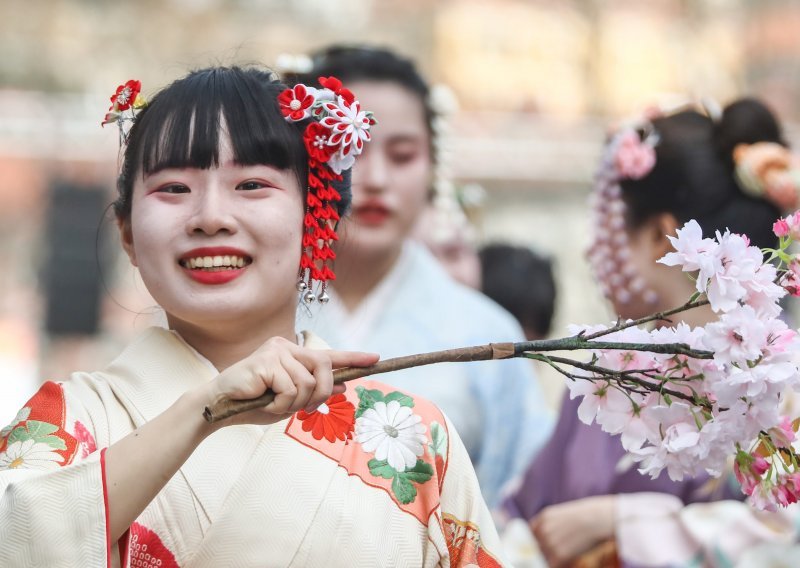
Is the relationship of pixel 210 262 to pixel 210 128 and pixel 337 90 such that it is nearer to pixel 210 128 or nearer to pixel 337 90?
pixel 210 128

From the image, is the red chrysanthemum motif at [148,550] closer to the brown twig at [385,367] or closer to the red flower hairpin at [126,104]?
the brown twig at [385,367]

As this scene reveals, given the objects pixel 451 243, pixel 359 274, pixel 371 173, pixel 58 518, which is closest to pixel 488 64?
pixel 451 243

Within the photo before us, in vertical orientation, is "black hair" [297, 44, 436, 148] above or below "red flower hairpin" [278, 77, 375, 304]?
above

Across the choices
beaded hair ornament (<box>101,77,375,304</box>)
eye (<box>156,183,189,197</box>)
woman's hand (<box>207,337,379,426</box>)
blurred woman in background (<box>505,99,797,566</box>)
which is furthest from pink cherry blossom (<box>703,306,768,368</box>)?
blurred woman in background (<box>505,99,797,566</box>)

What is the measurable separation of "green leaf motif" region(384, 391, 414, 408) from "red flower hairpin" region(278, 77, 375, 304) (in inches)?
6.1

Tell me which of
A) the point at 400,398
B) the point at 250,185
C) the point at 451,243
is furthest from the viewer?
the point at 451,243

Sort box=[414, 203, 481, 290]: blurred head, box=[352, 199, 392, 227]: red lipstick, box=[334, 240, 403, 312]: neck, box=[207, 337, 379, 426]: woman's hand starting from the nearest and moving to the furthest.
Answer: box=[207, 337, 379, 426]: woman's hand < box=[352, 199, 392, 227]: red lipstick < box=[334, 240, 403, 312]: neck < box=[414, 203, 481, 290]: blurred head

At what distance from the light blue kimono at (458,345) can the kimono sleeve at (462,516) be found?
1.33 meters

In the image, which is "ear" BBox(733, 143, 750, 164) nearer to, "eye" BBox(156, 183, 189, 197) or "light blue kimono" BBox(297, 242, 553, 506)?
"light blue kimono" BBox(297, 242, 553, 506)

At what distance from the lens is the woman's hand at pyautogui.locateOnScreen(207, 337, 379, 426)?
139 cm

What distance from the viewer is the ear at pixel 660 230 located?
2.79 metres

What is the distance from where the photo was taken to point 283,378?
1386 millimetres

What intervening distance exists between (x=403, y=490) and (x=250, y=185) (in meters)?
0.43

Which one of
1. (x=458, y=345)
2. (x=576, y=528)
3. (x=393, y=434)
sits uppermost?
(x=393, y=434)
